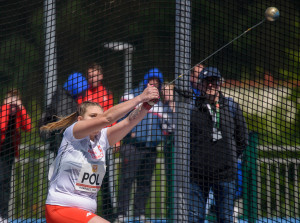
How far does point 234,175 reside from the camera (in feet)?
15.6

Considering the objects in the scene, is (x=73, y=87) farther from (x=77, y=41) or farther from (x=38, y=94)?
(x=77, y=41)

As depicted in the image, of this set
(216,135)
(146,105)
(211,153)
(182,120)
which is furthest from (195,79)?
(146,105)

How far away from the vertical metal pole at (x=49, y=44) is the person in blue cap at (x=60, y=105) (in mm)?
86

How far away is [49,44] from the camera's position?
5.05 meters

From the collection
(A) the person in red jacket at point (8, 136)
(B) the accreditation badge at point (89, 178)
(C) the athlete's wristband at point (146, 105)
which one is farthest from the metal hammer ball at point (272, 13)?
(A) the person in red jacket at point (8, 136)

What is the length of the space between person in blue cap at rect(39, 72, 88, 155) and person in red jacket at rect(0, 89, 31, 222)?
0.25 metres

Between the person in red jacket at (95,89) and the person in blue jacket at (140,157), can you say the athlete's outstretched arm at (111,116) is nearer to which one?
the person in blue jacket at (140,157)

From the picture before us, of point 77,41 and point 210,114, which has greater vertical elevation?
point 77,41

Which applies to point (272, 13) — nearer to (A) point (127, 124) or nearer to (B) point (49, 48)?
(A) point (127, 124)

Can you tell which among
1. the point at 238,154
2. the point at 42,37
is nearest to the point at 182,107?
the point at 238,154

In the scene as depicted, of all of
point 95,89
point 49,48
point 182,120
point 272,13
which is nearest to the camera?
point 272,13

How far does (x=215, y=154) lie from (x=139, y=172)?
977 millimetres

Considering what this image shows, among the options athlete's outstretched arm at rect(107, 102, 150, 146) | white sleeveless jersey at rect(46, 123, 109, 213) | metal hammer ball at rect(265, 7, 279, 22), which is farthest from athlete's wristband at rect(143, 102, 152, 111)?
metal hammer ball at rect(265, 7, 279, 22)

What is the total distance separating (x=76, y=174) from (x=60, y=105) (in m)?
1.82
